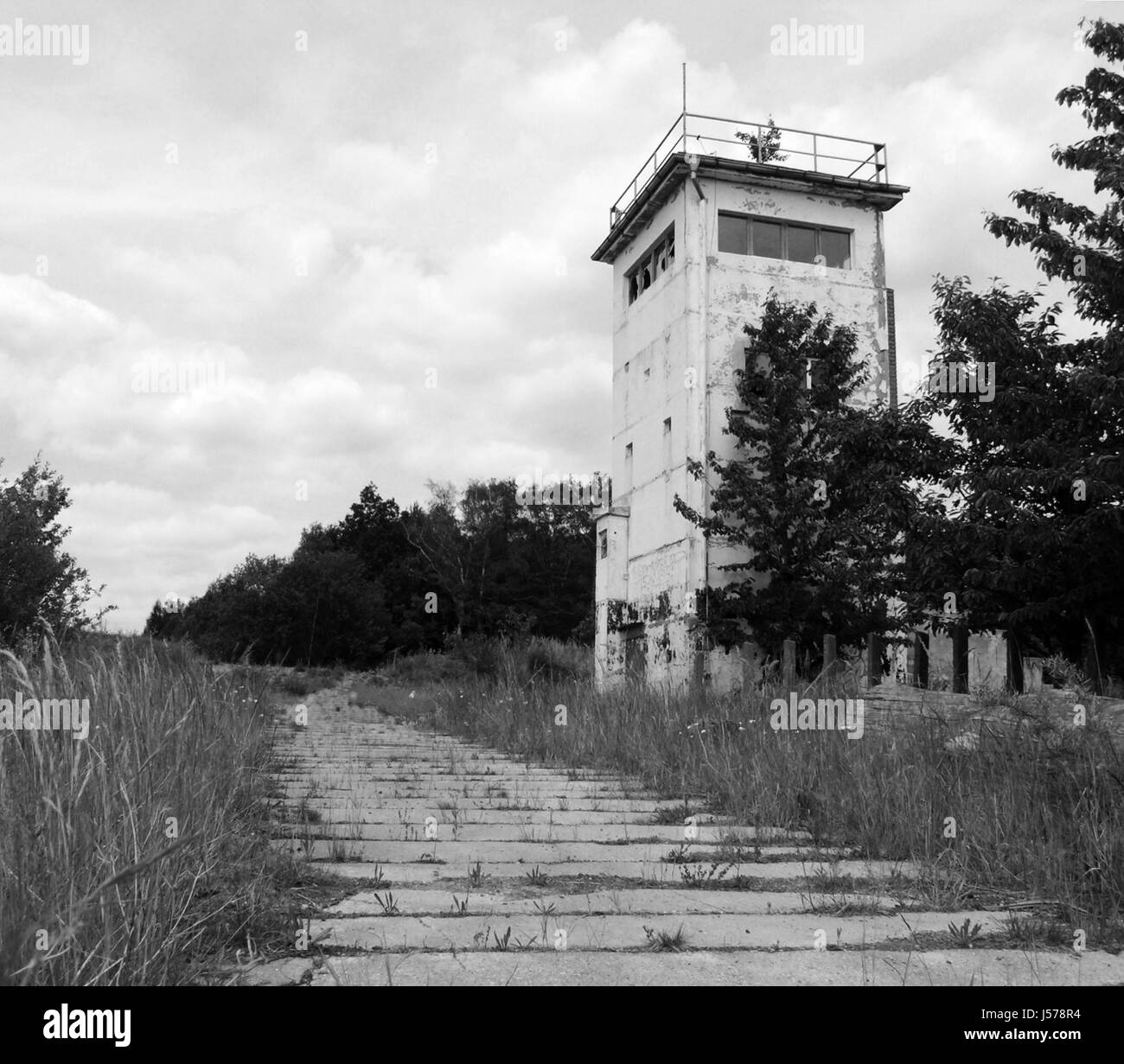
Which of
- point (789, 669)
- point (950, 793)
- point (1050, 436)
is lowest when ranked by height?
point (950, 793)

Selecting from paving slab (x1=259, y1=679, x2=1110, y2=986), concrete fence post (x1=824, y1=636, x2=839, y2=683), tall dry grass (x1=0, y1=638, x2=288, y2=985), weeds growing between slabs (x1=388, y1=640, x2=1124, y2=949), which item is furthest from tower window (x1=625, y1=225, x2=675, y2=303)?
tall dry grass (x1=0, y1=638, x2=288, y2=985)

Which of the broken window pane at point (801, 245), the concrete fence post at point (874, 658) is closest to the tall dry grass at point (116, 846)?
the concrete fence post at point (874, 658)

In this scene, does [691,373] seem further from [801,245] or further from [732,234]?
[801,245]

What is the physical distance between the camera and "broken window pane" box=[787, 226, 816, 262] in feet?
86.3

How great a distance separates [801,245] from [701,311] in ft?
12.0

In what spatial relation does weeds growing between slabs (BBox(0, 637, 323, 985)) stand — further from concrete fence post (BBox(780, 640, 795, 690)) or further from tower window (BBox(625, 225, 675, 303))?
tower window (BBox(625, 225, 675, 303))

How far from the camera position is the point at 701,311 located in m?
25.0

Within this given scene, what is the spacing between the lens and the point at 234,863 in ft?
13.1

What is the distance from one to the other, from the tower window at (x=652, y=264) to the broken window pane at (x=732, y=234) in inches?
50.5

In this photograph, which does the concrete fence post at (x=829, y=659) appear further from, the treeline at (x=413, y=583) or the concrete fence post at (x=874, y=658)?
the treeline at (x=413, y=583)

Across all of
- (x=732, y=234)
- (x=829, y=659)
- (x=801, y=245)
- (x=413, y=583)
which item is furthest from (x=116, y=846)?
(x=413, y=583)

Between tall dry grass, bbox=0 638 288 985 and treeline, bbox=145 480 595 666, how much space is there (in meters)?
35.2

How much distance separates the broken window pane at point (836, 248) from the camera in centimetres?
2655
